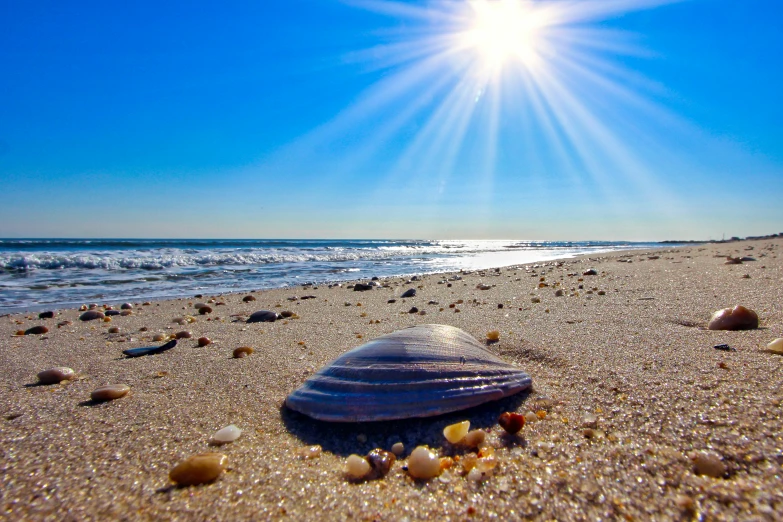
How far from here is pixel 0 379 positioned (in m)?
2.75

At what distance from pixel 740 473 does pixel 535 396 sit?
853mm

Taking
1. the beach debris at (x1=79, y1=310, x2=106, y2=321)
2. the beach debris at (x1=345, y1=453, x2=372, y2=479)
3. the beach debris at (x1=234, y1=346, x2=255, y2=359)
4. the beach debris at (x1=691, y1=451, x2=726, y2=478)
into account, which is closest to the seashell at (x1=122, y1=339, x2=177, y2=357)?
the beach debris at (x1=234, y1=346, x2=255, y2=359)

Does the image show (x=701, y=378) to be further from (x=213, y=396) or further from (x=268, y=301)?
(x=268, y=301)

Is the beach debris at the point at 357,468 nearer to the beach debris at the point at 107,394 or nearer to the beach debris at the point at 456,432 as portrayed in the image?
the beach debris at the point at 456,432

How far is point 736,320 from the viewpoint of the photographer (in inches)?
114

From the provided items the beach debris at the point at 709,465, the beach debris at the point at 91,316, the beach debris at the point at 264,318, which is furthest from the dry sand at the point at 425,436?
the beach debris at the point at 91,316

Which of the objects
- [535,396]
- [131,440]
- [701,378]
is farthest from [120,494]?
[701,378]

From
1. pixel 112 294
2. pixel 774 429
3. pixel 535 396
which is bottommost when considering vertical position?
pixel 112 294

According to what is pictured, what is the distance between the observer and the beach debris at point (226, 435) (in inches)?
69.1

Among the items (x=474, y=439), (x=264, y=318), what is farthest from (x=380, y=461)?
(x=264, y=318)

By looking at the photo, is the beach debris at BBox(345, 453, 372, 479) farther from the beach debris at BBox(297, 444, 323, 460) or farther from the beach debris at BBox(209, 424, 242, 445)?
the beach debris at BBox(209, 424, 242, 445)

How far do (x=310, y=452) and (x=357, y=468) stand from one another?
280 mm

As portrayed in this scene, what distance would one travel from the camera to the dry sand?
49.9 inches

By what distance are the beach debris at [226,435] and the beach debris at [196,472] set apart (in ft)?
0.92
